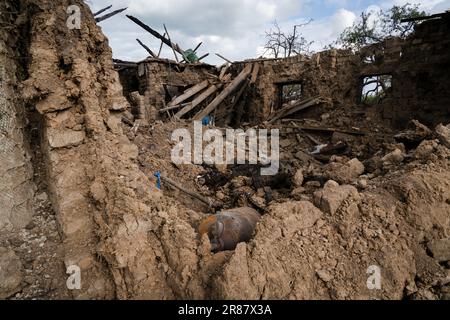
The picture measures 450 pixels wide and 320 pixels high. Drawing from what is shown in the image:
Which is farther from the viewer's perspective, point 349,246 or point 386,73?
point 386,73

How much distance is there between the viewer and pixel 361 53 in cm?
885

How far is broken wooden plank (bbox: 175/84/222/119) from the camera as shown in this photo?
32.3 ft

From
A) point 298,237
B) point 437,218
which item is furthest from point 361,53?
point 298,237

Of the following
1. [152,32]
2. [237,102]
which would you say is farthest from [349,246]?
[152,32]

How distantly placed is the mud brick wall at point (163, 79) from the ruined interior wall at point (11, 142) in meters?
7.13

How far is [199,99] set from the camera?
34.0 ft

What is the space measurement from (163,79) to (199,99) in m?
1.47

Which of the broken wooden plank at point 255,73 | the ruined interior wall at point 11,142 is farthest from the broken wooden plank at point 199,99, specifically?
the ruined interior wall at point 11,142

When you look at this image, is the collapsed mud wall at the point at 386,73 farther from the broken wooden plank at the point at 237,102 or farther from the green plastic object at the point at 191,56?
the green plastic object at the point at 191,56

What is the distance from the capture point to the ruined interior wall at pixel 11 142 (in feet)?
8.68

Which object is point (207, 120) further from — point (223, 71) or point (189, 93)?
point (223, 71)

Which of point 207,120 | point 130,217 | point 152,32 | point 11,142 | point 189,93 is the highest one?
point 152,32

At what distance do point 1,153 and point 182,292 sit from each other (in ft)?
7.10

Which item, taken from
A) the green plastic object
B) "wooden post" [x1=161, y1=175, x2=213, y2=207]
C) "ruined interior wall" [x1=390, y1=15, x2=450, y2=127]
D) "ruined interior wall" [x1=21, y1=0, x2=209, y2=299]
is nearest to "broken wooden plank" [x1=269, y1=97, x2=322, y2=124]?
"ruined interior wall" [x1=390, y1=15, x2=450, y2=127]
